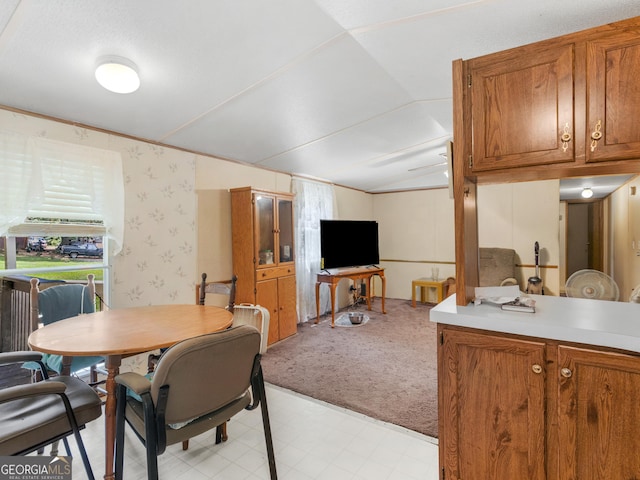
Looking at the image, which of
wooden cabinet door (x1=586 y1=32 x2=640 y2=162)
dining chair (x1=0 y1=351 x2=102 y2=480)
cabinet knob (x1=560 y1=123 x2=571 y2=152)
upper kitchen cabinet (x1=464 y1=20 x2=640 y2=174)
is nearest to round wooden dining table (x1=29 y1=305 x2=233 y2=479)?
dining chair (x1=0 y1=351 x2=102 y2=480)

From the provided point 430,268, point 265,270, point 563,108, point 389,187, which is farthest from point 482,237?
point 563,108

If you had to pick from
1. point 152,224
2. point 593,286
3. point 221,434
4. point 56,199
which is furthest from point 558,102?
point 56,199

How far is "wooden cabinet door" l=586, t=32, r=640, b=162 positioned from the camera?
1.27 m

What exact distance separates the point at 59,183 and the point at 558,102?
3.07 m

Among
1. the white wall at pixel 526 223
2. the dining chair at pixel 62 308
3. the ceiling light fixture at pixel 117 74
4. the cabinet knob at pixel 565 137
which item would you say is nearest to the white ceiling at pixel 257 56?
the ceiling light fixture at pixel 117 74

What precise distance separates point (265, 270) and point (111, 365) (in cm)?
215

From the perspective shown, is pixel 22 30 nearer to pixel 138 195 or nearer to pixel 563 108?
pixel 138 195

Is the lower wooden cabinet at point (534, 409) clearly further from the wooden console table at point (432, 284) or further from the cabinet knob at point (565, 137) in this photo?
the wooden console table at point (432, 284)

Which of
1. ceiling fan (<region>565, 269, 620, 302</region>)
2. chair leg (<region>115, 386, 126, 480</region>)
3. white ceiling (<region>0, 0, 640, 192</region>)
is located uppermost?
white ceiling (<region>0, 0, 640, 192</region>)

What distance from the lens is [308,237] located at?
4.76 m

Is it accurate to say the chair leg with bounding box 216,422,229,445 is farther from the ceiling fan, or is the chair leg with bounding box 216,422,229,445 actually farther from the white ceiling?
the ceiling fan

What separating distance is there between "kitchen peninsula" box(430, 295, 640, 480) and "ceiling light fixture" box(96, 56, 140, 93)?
2.13m

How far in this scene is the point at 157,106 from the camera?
7.84ft

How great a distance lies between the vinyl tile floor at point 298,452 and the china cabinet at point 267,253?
1.48 m
